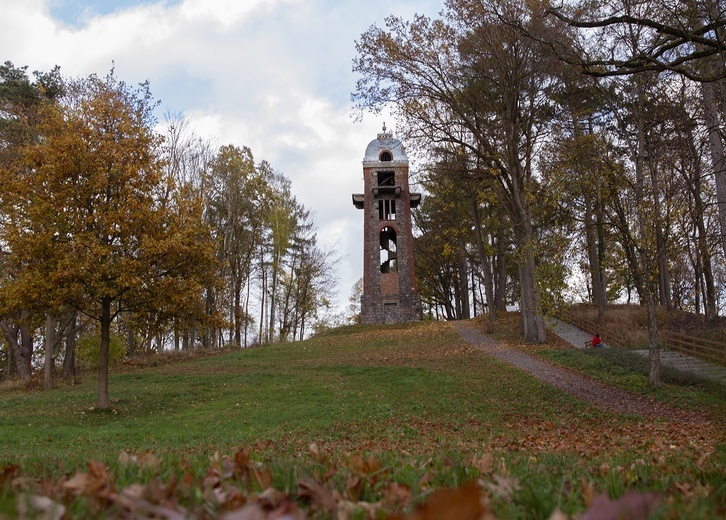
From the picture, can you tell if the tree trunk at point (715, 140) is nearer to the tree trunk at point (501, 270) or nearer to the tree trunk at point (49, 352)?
the tree trunk at point (501, 270)

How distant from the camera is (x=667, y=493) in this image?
2676mm

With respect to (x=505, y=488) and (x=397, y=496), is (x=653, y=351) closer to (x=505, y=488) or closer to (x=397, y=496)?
(x=505, y=488)

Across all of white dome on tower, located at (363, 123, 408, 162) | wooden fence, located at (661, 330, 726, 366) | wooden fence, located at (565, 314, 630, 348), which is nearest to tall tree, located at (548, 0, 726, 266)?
wooden fence, located at (661, 330, 726, 366)

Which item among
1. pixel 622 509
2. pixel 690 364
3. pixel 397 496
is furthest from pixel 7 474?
pixel 690 364

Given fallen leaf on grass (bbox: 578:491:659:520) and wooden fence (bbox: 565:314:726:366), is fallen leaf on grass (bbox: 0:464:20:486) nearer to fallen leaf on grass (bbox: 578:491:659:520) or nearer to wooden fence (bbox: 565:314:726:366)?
fallen leaf on grass (bbox: 578:491:659:520)

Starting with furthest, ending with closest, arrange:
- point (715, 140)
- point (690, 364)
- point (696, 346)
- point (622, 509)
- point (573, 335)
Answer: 1. point (573, 335)
2. point (696, 346)
3. point (690, 364)
4. point (715, 140)
5. point (622, 509)

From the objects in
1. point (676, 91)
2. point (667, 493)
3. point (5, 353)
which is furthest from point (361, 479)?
point (5, 353)

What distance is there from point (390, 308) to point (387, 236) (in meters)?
6.86

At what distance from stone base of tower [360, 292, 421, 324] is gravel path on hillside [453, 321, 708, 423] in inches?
644

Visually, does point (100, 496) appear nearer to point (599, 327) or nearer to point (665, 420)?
point (665, 420)

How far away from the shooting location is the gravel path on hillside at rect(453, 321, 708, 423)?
14344mm

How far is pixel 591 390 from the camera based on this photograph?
17219mm

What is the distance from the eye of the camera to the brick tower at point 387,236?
4284cm

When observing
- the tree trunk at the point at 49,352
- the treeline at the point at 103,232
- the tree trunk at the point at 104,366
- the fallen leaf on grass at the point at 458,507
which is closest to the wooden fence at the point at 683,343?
the treeline at the point at 103,232
